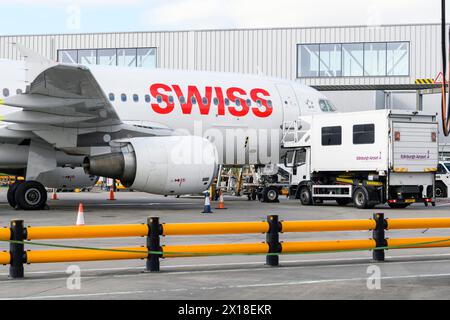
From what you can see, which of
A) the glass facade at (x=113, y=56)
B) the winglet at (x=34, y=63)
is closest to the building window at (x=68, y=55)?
the glass facade at (x=113, y=56)

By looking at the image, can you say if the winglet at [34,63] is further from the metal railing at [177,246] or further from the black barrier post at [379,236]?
the black barrier post at [379,236]

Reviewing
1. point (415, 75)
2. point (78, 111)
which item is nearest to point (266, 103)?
point (78, 111)

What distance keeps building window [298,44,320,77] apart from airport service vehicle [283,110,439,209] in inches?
951

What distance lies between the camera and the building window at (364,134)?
24.3m

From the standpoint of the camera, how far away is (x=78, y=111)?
65.5 feet

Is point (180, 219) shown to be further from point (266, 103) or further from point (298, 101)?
point (298, 101)

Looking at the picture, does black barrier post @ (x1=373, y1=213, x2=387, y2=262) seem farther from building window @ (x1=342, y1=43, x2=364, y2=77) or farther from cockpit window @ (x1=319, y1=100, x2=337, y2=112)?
building window @ (x1=342, y1=43, x2=364, y2=77)

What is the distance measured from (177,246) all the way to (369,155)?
15.0 metres

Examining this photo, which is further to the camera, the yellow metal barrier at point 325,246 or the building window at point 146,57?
the building window at point 146,57

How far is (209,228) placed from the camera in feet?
34.2

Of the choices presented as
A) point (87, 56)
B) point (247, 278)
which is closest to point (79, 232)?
point (247, 278)

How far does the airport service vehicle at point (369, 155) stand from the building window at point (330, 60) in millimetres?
24190

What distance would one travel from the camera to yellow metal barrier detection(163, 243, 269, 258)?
1020cm
